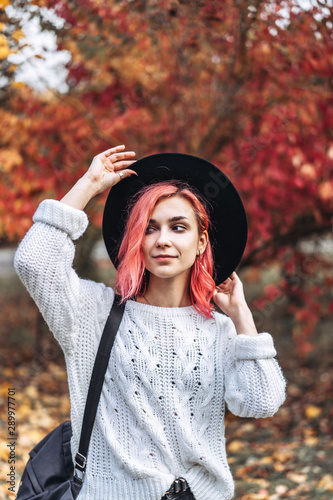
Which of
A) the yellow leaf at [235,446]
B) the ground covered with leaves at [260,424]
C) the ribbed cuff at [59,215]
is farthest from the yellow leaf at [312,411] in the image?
the ribbed cuff at [59,215]

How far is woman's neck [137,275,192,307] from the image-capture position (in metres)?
2.25

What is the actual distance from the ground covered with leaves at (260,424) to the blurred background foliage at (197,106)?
9.3 inches

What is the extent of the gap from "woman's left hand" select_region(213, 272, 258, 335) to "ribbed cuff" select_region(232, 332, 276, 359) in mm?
81

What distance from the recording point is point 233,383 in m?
2.08

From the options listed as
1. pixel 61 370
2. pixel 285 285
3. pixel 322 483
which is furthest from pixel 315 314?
pixel 61 370

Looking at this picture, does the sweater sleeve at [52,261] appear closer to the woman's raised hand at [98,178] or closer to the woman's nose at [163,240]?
the woman's raised hand at [98,178]

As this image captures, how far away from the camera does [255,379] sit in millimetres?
2020

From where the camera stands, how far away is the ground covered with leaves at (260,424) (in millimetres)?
3918

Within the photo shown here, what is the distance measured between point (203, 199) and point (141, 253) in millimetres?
381

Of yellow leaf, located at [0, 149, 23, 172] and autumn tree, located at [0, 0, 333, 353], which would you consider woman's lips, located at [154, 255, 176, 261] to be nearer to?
autumn tree, located at [0, 0, 333, 353]

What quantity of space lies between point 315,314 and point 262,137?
A: 239 cm

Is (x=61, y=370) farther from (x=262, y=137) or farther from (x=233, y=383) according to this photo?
(x=233, y=383)

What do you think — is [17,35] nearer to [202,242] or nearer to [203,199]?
[203,199]

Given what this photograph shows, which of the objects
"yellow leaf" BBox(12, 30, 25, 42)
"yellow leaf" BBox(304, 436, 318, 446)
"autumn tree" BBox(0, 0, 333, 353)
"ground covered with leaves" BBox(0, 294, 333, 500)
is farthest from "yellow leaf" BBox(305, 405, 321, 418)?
"yellow leaf" BBox(12, 30, 25, 42)
